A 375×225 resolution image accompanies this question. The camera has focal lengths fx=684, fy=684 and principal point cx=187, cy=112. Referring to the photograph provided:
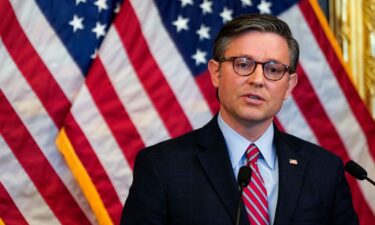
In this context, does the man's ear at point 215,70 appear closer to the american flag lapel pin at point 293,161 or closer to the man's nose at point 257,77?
the man's nose at point 257,77

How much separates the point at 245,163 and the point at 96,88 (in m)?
0.92

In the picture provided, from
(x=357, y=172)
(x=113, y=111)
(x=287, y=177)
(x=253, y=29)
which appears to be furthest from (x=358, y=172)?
(x=113, y=111)

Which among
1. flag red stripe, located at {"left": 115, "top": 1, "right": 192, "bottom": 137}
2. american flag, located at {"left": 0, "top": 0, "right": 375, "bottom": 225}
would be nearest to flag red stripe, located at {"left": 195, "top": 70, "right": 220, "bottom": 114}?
american flag, located at {"left": 0, "top": 0, "right": 375, "bottom": 225}

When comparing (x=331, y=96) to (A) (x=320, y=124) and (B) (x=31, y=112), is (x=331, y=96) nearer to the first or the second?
(A) (x=320, y=124)

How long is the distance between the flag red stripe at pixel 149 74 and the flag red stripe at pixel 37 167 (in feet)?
1.53

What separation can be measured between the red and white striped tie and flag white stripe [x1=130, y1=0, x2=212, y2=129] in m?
0.86

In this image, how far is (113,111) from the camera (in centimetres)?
255

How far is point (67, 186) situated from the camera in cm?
259

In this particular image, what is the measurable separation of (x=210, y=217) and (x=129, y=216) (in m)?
0.20

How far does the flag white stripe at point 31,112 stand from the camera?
8.32 feet

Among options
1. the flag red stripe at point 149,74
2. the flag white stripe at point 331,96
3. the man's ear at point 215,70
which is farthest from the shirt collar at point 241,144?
the flag white stripe at point 331,96

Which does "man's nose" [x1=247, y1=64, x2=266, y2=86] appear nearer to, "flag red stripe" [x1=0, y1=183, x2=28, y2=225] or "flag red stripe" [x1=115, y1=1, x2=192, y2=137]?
"flag red stripe" [x1=115, y1=1, x2=192, y2=137]

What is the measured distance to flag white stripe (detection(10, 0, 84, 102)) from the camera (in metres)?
2.54

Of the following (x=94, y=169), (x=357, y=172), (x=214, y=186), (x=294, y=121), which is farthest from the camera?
(x=294, y=121)
